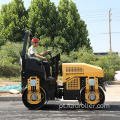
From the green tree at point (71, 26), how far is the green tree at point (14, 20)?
516 cm

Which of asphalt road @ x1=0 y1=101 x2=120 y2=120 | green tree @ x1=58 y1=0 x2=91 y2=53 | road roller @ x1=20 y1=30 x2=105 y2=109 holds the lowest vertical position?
asphalt road @ x1=0 y1=101 x2=120 y2=120

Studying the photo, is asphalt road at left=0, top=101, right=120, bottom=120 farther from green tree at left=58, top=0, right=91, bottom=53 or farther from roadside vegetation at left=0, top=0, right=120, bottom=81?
green tree at left=58, top=0, right=91, bottom=53

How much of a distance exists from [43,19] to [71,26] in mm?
3818

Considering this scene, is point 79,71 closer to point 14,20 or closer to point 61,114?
point 61,114

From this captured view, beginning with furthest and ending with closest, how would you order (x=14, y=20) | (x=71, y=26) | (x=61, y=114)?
(x=14, y=20), (x=71, y=26), (x=61, y=114)

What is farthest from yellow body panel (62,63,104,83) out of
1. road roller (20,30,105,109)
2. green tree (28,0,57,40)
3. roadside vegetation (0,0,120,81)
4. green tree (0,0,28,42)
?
green tree (0,0,28,42)

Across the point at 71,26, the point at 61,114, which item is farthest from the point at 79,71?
the point at 71,26

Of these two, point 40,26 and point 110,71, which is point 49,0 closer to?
point 40,26

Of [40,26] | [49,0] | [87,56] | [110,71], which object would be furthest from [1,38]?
[110,71]

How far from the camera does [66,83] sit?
695cm

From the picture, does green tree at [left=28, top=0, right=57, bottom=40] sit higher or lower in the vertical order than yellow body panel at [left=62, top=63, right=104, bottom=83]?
higher

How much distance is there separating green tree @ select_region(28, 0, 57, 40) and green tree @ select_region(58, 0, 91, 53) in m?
0.94

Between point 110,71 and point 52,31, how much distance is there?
1188 cm

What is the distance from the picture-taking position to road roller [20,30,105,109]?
6.94m
